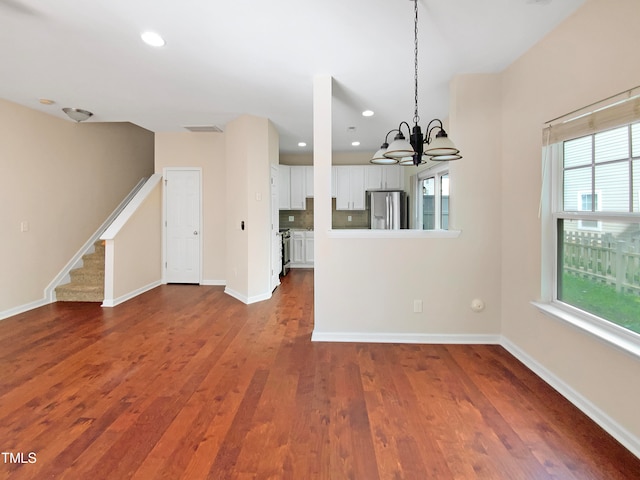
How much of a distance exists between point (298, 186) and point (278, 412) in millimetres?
5765

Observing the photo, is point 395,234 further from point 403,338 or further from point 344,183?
point 344,183

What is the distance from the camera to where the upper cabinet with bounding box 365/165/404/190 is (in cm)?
723

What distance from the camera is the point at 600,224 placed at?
2.09 metres

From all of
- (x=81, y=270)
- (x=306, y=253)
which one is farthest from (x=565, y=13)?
(x=81, y=270)

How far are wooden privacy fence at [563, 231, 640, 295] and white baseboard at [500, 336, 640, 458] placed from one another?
0.75 meters

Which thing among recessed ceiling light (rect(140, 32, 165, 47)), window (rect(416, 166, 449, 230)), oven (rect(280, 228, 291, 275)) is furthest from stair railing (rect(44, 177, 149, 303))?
window (rect(416, 166, 449, 230))

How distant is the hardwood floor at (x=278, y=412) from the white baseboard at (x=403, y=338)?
10cm

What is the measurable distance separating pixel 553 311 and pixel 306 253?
528 cm

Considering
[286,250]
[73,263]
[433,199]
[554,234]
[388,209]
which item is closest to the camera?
[554,234]

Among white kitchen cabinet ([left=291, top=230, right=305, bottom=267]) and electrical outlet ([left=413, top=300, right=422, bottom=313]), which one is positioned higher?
white kitchen cabinet ([left=291, top=230, right=305, bottom=267])

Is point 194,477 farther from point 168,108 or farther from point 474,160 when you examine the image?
point 168,108

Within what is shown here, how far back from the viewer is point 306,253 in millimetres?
7277

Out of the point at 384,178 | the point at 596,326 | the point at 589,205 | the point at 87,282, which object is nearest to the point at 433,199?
the point at 384,178

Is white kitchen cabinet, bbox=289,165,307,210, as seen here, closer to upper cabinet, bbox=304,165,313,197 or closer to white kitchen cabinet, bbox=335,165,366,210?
upper cabinet, bbox=304,165,313,197
